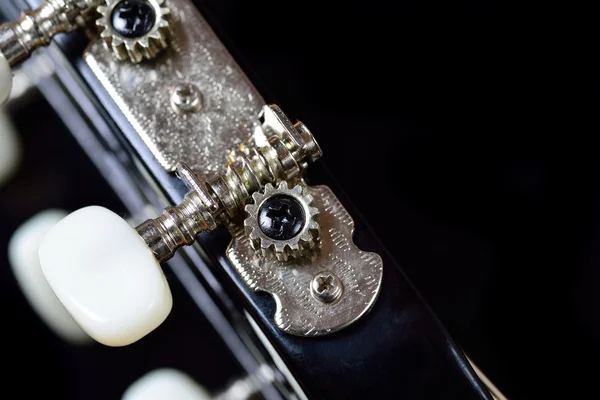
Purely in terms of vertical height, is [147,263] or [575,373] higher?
[147,263]

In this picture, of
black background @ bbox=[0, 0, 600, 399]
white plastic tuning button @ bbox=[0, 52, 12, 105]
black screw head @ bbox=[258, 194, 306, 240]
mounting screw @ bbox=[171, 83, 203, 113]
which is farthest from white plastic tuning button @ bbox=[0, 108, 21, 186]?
black screw head @ bbox=[258, 194, 306, 240]

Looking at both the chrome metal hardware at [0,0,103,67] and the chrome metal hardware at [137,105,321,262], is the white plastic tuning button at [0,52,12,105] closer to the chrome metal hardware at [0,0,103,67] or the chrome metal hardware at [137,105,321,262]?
the chrome metal hardware at [0,0,103,67]

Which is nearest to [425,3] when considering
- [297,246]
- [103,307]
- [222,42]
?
[222,42]

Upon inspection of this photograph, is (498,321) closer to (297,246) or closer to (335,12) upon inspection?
(297,246)

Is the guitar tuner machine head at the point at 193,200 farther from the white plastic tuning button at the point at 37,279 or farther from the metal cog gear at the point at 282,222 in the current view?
the white plastic tuning button at the point at 37,279

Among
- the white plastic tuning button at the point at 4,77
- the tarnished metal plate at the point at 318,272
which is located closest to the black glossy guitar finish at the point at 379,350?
the tarnished metal plate at the point at 318,272

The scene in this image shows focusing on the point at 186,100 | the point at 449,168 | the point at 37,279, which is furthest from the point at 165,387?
the point at 449,168
